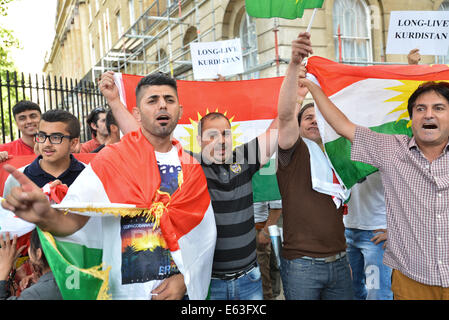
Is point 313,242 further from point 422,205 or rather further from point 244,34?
point 244,34

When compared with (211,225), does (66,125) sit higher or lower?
higher

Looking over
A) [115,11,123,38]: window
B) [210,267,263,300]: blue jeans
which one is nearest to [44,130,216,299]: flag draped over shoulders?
[210,267,263,300]: blue jeans

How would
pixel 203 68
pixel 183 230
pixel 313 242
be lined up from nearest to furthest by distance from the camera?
pixel 183 230 → pixel 313 242 → pixel 203 68

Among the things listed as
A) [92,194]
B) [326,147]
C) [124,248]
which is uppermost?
[326,147]

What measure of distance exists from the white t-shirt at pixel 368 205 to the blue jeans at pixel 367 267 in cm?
8

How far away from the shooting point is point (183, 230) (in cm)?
219

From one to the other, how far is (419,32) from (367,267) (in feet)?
7.45

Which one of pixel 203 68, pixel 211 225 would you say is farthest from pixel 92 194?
pixel 203 68

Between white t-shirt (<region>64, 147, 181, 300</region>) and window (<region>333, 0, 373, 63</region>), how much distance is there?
9.71 meters

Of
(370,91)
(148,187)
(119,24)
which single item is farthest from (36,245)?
(119,24)

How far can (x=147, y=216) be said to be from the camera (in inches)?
→ 81.9

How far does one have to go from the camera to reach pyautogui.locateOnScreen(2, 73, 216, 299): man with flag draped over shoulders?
2033 millimetres

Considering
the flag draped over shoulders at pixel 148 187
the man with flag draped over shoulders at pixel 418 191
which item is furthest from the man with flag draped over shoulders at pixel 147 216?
the man with flag draped over shoulders at pixel 418 191
